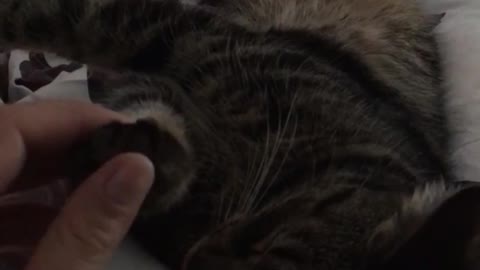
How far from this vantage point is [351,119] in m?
1.28

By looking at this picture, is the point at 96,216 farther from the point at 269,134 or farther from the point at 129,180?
the point at 269,134

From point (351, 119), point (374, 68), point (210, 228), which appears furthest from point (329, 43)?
point (210, 228)

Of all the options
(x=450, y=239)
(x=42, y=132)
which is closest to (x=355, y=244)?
(x=450, y=239)

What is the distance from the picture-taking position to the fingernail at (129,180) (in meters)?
0.71

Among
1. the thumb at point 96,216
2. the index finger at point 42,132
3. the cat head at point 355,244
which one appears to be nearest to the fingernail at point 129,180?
the thumb at point 96,216

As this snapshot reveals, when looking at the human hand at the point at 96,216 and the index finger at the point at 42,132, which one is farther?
the index finger at the point at 42,132

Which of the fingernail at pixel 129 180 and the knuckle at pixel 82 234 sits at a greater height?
the fingernail at pixel 129 180

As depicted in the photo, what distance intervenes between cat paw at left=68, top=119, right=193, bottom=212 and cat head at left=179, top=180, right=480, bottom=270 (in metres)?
0.09

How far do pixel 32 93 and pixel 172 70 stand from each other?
0.25 meters

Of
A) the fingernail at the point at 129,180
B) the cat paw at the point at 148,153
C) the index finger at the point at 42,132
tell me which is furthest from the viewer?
the cat paw at the point at 148,153

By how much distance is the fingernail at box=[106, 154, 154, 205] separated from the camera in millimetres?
706

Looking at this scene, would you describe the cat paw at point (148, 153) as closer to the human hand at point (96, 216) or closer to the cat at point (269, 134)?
the cat at point (269, 134)

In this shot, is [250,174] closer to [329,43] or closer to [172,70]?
[172,70]

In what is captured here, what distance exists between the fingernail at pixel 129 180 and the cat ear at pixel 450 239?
40 centimetres
